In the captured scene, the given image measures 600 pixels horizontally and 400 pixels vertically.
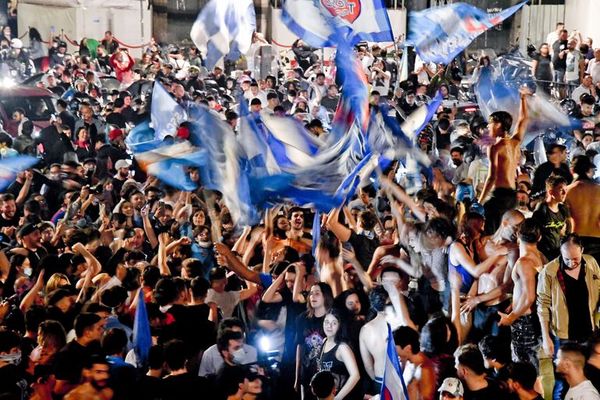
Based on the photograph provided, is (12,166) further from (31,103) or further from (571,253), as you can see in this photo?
(31,103)

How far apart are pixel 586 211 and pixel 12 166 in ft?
20.1

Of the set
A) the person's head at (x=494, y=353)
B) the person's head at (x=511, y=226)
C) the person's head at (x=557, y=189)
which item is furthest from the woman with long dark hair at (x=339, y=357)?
the person's head at (x=557, y=189)

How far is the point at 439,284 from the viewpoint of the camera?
28.2 ft

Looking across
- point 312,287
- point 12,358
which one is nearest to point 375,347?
point 312,287

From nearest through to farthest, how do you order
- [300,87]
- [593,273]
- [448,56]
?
1. [593,273]
2. [448,56]
3. [300,87]

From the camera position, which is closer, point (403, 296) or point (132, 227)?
point (403, 296)

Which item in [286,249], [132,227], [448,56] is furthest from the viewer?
[448,56]

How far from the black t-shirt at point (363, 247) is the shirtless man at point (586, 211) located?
1.63 m

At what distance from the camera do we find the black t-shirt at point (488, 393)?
6281 millimetres

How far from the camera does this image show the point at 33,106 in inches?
751

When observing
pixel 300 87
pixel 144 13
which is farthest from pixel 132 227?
pixel 144 13

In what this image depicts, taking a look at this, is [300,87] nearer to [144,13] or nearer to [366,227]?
[366,227]

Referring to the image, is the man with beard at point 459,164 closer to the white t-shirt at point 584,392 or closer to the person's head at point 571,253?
the person's head at point 571,253

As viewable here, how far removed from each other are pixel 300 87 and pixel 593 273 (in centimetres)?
1375
